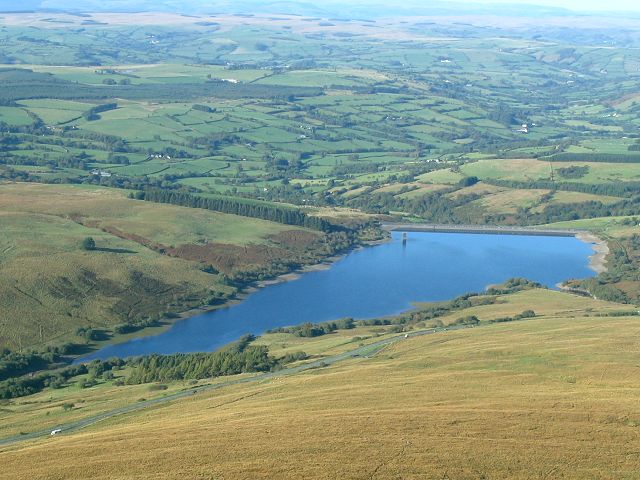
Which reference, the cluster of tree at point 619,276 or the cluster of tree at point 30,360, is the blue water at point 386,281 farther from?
the cluster of tree at point 619,276

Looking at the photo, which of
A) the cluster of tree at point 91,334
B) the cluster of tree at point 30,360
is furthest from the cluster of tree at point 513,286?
the cluster of tree at point 30,360

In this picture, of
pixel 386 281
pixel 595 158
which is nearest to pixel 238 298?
pixel 386 281

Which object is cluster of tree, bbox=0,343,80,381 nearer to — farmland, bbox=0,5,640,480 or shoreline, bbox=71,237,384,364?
farmland, bbox=0,5,640,480

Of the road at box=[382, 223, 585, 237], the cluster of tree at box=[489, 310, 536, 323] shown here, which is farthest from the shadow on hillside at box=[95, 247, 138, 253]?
the road at box=[382, 223, 585, 237]

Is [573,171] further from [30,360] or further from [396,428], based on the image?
[396,428]

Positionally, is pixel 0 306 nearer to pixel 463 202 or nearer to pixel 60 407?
pixel 60 407
